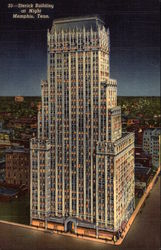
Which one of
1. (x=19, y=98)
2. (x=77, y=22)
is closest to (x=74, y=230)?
(x=19, y=98)

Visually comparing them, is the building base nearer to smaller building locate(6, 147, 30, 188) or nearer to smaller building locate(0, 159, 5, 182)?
smaller building locate(6, 147, 30, 188)

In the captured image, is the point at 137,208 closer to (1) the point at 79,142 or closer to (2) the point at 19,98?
(1) the point at 79,142

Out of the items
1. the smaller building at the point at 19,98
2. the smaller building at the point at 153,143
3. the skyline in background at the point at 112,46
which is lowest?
the smaller building at the point at 153,143

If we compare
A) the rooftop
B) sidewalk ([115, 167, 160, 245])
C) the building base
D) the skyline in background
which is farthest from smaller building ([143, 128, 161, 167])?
the rooftop

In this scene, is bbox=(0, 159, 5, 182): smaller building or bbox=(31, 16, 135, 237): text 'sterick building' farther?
bbox=(0, 159, 5, 182): smaller building

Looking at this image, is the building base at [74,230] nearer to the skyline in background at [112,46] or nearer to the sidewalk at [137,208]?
the sidewalk at [137,208]

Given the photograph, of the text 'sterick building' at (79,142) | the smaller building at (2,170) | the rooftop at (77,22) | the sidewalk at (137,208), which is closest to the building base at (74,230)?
the text 'sterick building' at (79,142)
